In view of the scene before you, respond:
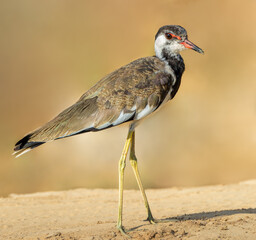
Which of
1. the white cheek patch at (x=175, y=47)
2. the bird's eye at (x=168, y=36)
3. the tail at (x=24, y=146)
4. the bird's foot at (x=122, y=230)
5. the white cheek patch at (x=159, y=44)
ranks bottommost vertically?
the bird's foot at (x=122, y=230)

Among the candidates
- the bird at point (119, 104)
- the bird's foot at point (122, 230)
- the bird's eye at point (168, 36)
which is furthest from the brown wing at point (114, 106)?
the bird's foot at point (122, 230)

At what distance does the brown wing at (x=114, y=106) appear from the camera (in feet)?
20.3

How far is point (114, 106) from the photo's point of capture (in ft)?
20.4

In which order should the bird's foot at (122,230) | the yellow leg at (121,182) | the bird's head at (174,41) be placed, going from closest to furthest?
the bird's foot at (122,230) → the yellow leg at (121,182) → the bird's head at (174,41)

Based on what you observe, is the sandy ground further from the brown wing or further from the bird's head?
the bird's head

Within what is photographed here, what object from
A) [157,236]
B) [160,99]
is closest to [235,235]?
[157,236]

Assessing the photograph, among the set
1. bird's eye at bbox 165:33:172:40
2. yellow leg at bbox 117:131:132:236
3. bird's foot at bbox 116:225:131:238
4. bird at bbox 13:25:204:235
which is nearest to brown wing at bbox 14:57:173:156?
bird at bbox 13:25:204:235

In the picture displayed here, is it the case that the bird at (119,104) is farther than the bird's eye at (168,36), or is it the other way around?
the bird's eye at (168,36)

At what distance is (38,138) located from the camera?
245 inches

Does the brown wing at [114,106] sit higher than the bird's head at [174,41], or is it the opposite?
the bird's head at [174,41]

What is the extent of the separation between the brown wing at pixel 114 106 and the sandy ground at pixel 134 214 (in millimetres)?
1258

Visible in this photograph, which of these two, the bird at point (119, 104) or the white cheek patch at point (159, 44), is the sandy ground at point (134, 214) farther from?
the white cheek patch at point (159, 44)

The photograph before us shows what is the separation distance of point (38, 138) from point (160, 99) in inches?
60.2

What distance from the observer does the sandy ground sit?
247 inches
